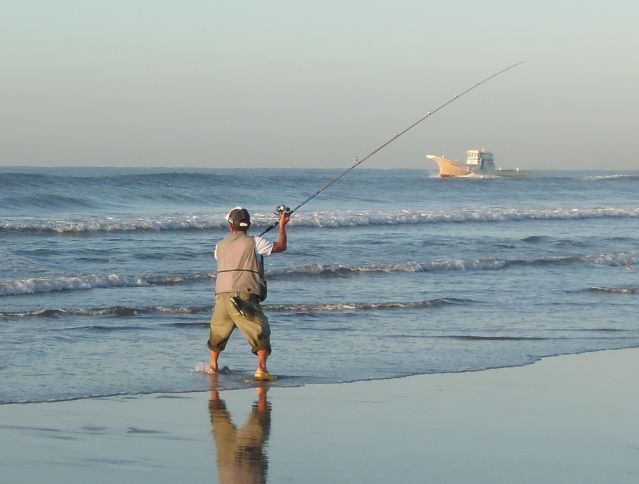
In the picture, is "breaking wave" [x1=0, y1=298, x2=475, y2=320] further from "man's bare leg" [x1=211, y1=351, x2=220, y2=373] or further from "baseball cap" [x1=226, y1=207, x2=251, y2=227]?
"baseball cap" [x1=226, y1=207, x2=251, y2=227]

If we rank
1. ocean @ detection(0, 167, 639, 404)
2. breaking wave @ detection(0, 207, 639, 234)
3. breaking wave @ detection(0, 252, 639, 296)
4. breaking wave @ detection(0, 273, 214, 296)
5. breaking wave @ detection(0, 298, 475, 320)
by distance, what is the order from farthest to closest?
1. breaking wave @ detection(0, 207, 639, 234)
2. breaking wave @ detection(0, 252, 639, 296)
3. breaking wave @ detection(0, 273, 214, 296)
4. breaking wave @ detection(0, 298, 475, 320)
5. ocean @ detection(0, 167, 639, 404)

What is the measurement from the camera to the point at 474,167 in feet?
251

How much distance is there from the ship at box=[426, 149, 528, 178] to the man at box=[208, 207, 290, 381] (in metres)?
65.5

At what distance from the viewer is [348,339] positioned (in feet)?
38.1

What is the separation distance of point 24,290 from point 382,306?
4.13m

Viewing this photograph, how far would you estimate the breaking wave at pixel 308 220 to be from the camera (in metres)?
24.7

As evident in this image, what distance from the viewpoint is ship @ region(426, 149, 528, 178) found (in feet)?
245

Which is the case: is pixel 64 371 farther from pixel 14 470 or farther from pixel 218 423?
pixel 14 470

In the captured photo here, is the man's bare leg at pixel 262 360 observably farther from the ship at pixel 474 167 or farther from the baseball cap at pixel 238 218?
Result: the ship at pixel 474 167

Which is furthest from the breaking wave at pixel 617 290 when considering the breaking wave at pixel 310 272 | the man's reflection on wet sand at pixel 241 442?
the man's reflection on wet sand at pixel 241 442

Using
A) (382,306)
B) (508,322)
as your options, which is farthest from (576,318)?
(382,306)

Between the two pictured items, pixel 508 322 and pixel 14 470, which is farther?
pixel 508 322

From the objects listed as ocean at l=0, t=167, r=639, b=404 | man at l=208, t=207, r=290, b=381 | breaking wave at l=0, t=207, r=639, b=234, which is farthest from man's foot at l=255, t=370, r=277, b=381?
breaking wave at l=0, t=207, r=639, b=234

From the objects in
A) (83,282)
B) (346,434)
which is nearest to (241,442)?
(346,434)
